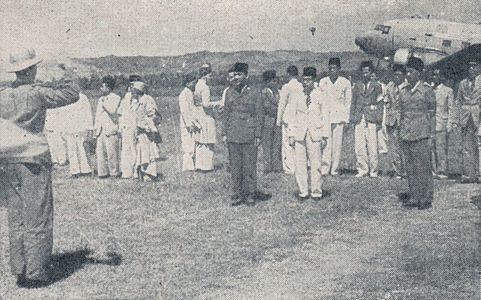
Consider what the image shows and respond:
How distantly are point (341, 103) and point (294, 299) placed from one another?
6.90 meters

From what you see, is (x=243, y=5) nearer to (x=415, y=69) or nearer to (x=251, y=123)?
(x=251, y=123)

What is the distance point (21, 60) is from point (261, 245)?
126 inches

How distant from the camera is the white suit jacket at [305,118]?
9062 millimetres

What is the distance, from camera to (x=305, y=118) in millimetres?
9078

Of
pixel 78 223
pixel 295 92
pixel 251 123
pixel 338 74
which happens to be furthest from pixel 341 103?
pixel 78 223

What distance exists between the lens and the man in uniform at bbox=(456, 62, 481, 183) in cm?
1028

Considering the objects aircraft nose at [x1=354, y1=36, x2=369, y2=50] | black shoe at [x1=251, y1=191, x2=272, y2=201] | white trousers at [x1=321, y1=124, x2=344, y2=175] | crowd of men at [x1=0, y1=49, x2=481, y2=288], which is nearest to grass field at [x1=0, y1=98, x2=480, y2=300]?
black shoe at [x1=251, y1=191, x2=272, y2=201]

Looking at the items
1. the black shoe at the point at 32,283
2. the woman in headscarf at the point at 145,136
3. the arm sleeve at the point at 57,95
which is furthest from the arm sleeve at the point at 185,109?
the black shoe at the point at 32,283

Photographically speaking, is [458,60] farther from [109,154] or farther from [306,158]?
[306,158]

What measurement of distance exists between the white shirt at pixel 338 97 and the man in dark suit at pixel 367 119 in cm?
11

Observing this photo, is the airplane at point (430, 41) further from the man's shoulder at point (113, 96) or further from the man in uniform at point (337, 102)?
the man's shoulder at point (113, 96)

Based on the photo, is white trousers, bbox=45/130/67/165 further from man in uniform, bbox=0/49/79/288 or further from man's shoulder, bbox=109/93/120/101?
man in uniform, bbox=0/49/79/288

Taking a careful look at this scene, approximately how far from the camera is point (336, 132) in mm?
11617

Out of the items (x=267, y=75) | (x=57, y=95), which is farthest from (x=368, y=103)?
(x=57, y=95)
